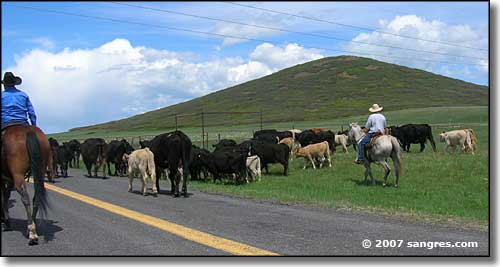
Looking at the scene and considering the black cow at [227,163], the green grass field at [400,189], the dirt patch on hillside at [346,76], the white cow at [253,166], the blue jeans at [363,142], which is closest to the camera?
the green grass field at [400,189]

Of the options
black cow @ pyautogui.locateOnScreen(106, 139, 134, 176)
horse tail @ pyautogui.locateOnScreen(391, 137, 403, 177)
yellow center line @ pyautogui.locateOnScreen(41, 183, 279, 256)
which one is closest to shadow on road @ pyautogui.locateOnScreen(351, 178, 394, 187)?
horse tail @ pyautogui.locateOnScreen(391, 137, 403, 177)

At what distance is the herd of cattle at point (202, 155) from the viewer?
16.9 metres

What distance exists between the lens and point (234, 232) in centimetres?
903

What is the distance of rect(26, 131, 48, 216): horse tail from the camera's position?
8.70 m

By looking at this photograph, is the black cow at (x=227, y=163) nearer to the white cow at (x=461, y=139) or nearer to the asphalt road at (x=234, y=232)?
the asphalt road at (x=234, y=232)

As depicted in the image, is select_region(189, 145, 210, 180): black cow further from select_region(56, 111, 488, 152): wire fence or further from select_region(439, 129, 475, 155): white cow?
select_region(439, 129, 475, 155): white cow

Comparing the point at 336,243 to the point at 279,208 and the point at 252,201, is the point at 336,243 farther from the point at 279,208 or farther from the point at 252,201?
the point at 252,201

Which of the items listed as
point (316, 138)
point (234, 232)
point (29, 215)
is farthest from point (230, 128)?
point (29, 215)

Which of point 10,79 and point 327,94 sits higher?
point 327,94

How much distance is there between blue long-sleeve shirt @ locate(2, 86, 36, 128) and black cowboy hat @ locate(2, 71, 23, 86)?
8 centimetres

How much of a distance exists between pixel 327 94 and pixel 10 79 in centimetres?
13278

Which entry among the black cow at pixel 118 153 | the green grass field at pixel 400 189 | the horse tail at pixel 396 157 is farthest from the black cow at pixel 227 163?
the black cow at pixel 118 153

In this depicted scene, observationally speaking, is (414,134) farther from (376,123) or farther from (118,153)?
(118,153)

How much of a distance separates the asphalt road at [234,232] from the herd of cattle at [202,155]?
150 inches
